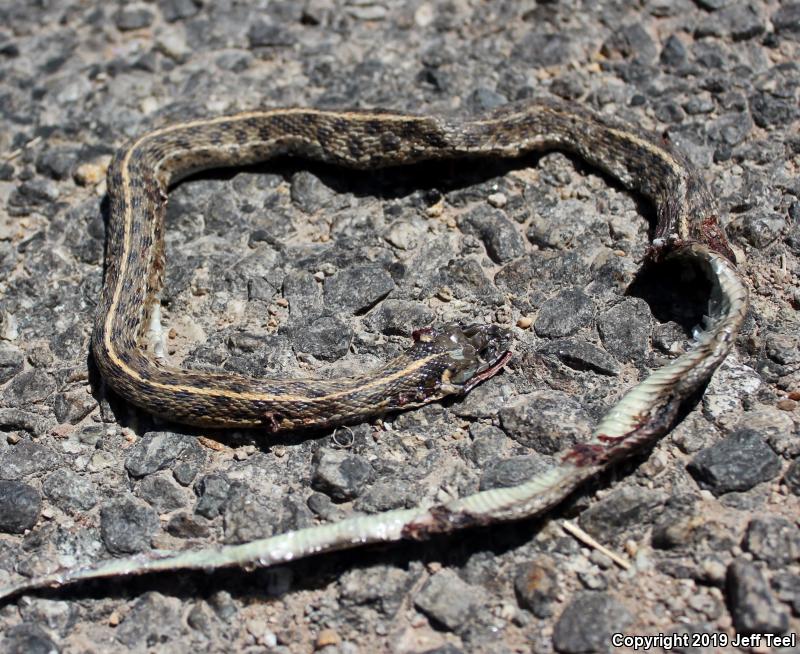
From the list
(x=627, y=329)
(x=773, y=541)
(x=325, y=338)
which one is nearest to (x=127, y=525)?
(x=325, y=338)

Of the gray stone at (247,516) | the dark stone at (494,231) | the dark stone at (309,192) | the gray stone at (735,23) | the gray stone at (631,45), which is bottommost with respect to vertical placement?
the gray stone at (247,516)

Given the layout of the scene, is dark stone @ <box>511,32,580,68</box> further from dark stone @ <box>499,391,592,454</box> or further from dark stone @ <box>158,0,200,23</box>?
dark stone @ <box>499,391,592,454</box>

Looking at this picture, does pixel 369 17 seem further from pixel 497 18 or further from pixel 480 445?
pixel 480 445

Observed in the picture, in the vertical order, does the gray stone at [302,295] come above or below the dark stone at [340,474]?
above

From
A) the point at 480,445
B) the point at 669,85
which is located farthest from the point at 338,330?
the point at 669,85

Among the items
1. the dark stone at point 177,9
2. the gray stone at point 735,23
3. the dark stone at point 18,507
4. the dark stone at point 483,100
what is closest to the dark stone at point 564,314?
the dark stone at point 483,100

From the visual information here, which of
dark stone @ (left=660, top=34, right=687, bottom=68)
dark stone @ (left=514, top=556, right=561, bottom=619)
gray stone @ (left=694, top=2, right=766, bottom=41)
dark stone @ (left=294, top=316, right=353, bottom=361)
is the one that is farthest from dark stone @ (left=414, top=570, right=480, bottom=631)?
gray stone @ (left=694, top=2, right=766, bottom=41)

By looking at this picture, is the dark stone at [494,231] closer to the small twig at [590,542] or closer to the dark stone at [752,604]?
the small twig at [590,542]
